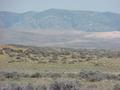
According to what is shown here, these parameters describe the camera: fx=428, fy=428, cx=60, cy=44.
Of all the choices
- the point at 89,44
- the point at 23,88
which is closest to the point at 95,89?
the point at 23,88

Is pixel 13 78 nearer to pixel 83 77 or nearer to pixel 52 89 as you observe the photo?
pixel 83 77

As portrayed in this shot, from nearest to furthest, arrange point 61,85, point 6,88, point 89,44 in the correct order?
point 6,88
point 61,85
point 89,44

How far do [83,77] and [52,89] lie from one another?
909cm

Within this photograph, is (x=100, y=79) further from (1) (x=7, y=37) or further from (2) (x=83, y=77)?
(1) (x=7, y=37)

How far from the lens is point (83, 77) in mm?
22656

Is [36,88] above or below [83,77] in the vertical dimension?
A: above

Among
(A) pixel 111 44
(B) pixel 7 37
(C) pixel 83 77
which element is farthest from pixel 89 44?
(C) pixel 83 77

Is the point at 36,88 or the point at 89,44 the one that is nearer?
the point at 36,88

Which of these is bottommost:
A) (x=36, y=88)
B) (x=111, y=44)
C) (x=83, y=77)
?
(x=111, y=44)

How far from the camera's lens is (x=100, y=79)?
70.3ft

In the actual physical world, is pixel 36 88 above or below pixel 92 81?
above

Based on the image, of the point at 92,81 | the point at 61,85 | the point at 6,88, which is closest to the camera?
the point at 6,88

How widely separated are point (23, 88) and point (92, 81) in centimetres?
794

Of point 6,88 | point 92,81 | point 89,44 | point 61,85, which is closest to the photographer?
point 6,88
